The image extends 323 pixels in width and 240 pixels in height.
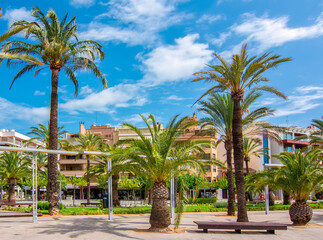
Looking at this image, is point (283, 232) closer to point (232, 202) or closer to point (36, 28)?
point (232, 202)

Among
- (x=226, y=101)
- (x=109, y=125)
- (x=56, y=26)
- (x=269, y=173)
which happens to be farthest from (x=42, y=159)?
(x=269, y=173)

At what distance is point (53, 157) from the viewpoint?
1020 inches

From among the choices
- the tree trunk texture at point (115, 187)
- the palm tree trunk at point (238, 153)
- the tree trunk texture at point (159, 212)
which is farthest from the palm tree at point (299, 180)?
the tree trunk texture at point (115, 187)

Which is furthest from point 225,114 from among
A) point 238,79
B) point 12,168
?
point 12,168

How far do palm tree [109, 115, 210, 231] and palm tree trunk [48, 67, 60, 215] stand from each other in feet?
30.0

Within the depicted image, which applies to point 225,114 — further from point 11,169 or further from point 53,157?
point 11,169

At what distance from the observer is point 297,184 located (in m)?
20.2

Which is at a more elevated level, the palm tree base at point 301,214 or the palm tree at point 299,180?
the palm tree at point 299,180

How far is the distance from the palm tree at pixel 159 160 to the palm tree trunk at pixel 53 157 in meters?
9.13

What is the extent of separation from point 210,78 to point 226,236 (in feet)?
27.6

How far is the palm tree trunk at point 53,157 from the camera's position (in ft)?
81.2

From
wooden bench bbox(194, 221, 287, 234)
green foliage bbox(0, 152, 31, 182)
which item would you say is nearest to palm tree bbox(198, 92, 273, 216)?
wooden bench bbox(194, 221, 287, 234)

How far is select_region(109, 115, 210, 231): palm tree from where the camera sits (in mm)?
16672

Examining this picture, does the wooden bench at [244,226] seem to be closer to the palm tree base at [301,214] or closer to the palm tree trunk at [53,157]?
the palm tree base at [301,214]
